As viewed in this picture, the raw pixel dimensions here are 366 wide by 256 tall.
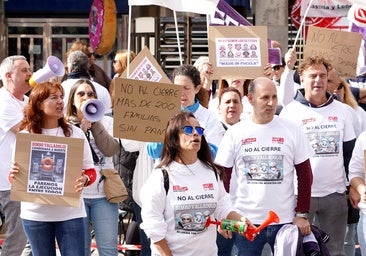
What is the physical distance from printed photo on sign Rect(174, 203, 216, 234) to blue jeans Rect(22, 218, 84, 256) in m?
1.07

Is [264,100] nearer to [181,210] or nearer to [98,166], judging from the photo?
[181,210]

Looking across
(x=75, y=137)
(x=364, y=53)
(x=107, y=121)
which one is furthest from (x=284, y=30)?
(x=75, y=137)

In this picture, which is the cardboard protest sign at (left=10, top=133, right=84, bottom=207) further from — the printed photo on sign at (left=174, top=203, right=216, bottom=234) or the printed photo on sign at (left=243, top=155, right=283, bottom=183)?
the printed photo on sign at (left=243, top=155, right=283, bottom=183)

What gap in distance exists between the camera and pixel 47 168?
24.7 ft

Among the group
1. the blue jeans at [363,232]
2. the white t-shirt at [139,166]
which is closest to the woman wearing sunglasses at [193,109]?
the white t-shirt at [139,166]

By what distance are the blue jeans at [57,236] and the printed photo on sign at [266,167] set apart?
1255 millimetres

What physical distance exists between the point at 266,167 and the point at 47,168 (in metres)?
1.48

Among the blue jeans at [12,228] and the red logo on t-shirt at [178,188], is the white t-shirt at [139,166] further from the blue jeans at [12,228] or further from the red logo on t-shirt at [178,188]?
the red logo on t-shirt at [178,188]

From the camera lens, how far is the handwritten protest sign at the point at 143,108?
27.3 ft

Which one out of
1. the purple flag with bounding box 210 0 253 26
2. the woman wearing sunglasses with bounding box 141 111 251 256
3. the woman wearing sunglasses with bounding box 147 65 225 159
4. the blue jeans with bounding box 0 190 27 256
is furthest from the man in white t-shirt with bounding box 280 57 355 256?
the purple flag with bounding box 210 0 253 26

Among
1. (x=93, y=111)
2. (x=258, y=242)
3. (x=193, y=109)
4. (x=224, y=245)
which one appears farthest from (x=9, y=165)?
(x=258, y=242)

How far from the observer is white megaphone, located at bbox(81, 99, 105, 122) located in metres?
8.09

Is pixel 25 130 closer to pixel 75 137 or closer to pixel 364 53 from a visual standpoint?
pixel 75 137

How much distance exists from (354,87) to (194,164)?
4.44m
